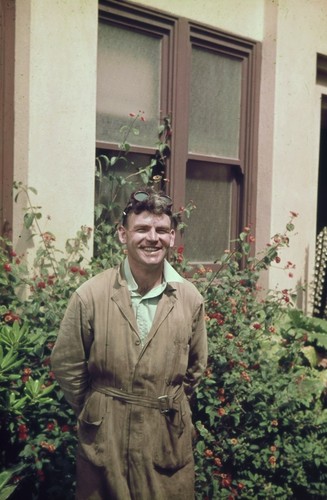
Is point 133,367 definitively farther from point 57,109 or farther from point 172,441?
point 57,109

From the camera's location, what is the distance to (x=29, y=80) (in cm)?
513

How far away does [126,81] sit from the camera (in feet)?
19.9

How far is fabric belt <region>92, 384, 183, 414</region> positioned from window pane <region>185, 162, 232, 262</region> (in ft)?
11.0

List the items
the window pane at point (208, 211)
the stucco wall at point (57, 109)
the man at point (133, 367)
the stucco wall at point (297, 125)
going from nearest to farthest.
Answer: the man at point (133, 367)
the stucco wall at point (57, 109)
the window pane at point (208, 211)
the stucco wall at point (297, 125)

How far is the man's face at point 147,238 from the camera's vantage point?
3391 mm

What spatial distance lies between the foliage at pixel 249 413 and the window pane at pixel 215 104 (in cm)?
141

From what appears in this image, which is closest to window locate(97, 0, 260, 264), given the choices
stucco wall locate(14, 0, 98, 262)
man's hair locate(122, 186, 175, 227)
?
stucco wall locate(14, 0, 98, 262)

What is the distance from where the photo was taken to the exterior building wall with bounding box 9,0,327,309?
5.17 m

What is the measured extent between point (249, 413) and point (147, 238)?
2172 millimetres

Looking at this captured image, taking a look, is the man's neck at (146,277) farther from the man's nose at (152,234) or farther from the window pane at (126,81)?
the window pane at (126,81)

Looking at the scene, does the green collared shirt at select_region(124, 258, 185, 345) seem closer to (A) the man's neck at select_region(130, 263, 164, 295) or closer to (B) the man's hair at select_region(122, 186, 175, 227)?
(A) the man's neck at select_region(130, 263, 164, 295)

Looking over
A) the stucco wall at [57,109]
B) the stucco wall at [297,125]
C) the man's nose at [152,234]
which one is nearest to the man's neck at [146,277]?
the man's nose at [152,234]

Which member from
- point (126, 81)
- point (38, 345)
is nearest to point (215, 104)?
point (126, 81)

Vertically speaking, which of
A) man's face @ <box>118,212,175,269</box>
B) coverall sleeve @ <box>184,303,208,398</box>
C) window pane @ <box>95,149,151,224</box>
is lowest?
coverall sleeve @ <box>184,303,208,398</box>
